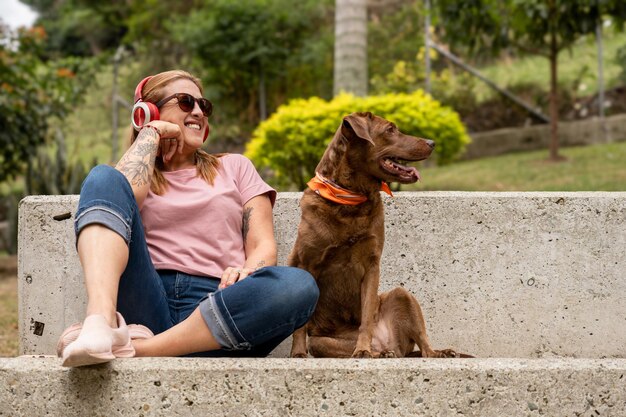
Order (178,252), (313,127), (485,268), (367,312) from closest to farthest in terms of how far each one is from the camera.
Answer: (367,312) → (178,252) → (485,268) → (313,127)

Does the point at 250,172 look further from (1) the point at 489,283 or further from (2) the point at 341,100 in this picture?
(2) the point at 341,100

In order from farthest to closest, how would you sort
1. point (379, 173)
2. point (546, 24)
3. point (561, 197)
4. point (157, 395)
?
1. point (546, 24)
2. point (561, 197)
3. point (379, 173)
4. point (157, 395)

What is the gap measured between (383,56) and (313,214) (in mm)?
12612

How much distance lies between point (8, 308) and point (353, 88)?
4.29m

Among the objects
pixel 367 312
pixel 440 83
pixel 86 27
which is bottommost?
pixel 367 312

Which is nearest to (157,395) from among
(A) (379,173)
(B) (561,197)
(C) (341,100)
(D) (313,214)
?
(D) (313,214)

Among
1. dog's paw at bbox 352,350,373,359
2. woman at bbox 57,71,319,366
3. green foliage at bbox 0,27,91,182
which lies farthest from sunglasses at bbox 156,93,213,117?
green foliage at bbox 0,27,91,182

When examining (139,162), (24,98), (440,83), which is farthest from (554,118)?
(139,162)

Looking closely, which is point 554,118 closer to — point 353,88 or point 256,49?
point 353,88

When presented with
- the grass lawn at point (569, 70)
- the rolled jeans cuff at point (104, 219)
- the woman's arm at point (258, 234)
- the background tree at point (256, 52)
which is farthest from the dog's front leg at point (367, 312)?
the background tree at point (256, 52)

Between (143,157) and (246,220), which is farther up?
(143,157)

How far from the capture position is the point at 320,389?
8.71 feet

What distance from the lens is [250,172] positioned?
372 centimetres

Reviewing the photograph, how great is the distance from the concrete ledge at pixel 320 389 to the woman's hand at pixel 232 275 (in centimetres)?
52
